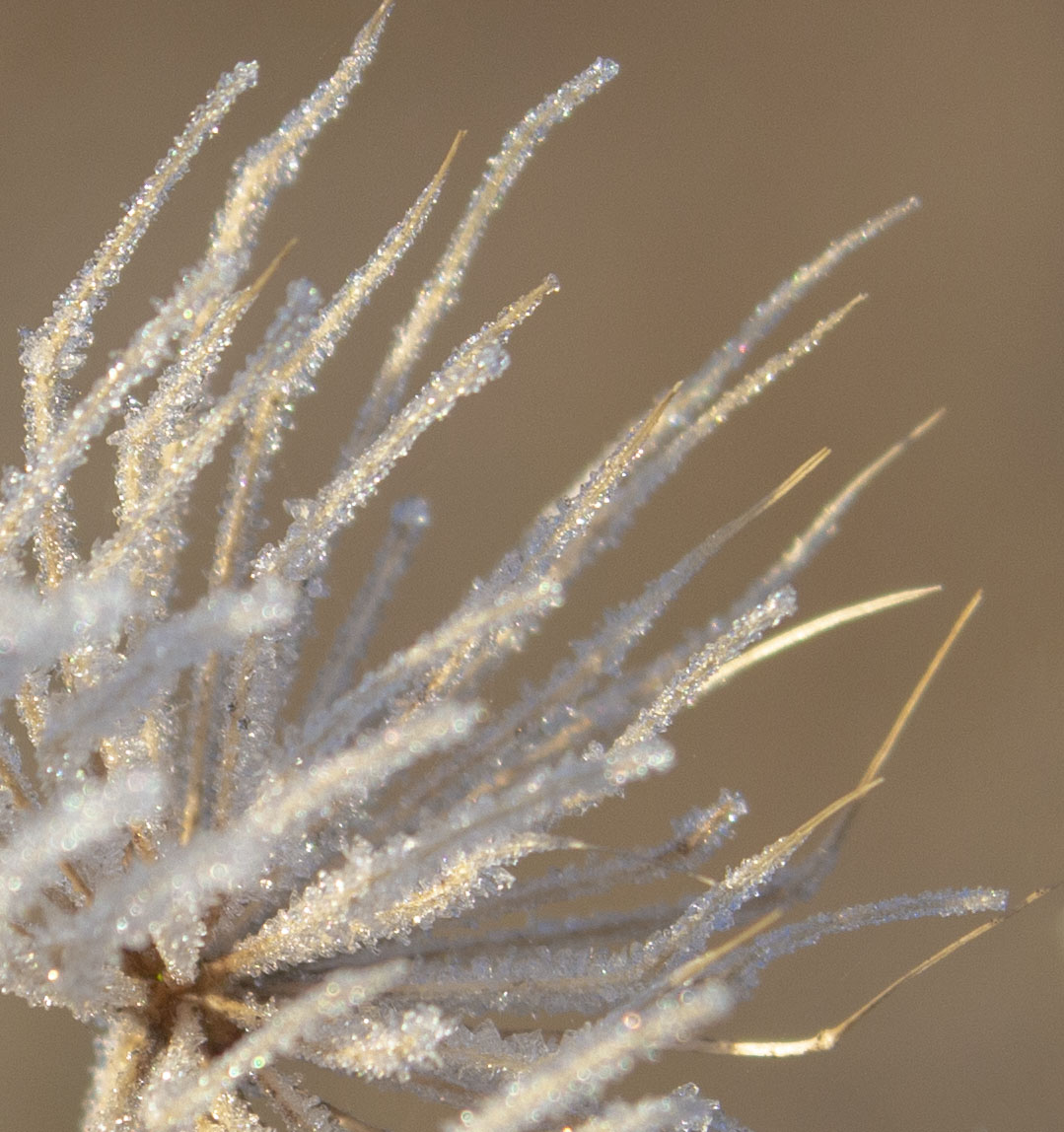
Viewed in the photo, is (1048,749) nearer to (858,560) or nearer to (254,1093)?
(858,560)

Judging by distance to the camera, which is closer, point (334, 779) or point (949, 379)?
point (334, 779)

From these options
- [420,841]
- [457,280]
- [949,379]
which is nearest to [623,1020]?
[420,841]

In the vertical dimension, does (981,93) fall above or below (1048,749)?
above

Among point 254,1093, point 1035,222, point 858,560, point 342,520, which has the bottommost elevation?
point 254,1093

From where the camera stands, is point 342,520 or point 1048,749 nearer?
point 342,520

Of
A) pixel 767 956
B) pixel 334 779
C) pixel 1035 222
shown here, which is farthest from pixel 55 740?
pixel 1035 222

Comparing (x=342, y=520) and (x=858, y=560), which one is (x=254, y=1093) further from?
(x=858, y=560)
